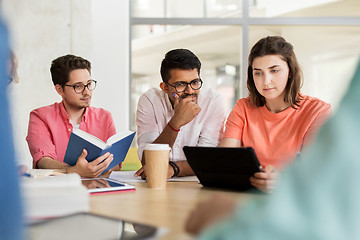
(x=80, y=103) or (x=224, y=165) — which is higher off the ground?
(x=80, y=103)

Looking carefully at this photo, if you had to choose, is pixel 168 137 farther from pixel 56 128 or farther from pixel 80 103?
pixel 56 128

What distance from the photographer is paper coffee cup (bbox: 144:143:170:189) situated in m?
1.43

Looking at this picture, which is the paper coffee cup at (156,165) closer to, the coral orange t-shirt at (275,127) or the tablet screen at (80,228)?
the tablet screen at (80,228)

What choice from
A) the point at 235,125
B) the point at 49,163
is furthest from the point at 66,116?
the point at 235,125

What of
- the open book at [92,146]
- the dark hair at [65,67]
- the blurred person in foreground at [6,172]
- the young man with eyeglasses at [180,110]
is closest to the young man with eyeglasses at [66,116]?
A: the dark hair at [65,67]

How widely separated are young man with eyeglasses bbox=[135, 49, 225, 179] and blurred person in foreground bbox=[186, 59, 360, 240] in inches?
68.4

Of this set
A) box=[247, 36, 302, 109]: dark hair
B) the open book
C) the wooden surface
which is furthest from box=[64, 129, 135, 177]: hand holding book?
box=[247, 36, 302, 109]: dark hair

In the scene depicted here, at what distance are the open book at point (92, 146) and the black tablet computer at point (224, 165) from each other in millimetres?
376

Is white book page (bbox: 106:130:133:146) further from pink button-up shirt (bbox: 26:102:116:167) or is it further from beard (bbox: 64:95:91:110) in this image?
beard (bbox: 64:95:91:110)

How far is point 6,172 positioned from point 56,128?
2.11 metres

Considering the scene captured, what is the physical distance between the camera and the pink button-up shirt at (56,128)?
2299 millimetres

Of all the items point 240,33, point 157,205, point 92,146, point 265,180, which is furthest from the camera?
point 240,33

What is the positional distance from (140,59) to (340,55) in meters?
2.74

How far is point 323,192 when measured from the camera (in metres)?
0.37
